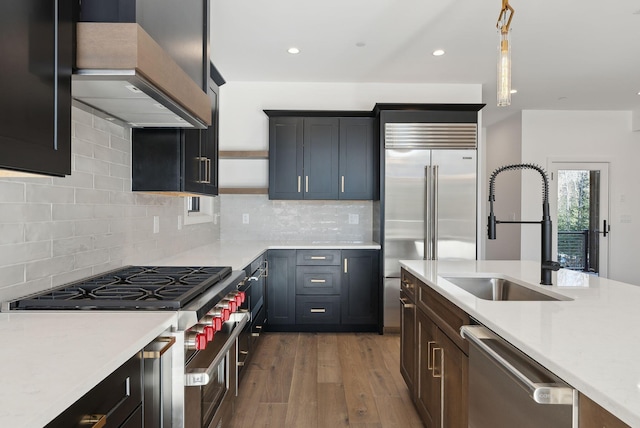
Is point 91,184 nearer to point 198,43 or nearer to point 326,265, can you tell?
point 198,43

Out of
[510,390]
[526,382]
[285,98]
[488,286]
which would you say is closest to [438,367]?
[488,286]

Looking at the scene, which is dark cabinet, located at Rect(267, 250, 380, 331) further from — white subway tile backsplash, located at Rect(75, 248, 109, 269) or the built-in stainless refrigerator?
white subway tile backsplash, located at Rect(75, 248, 109, 269)

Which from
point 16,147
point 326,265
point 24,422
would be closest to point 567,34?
point 326,265

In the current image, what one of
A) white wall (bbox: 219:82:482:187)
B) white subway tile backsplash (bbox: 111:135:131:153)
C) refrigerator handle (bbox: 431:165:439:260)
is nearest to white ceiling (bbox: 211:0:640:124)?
white wall (bbox: 219:82:482:187)

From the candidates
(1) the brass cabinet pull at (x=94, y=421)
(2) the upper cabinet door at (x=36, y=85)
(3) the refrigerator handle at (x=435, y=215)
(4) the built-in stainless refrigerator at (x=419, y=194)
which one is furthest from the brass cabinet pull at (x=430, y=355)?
(3) the refrigerator handle at (x=435, y=215)

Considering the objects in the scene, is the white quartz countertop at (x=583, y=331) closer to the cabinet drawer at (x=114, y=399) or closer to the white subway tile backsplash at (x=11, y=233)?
the cabinet drawer at (x=114, y=399)

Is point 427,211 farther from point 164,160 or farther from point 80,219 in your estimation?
point 80,219

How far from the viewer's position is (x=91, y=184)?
2059mm

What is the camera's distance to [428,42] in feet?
11.6

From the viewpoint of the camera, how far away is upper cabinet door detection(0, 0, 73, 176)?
2.99ft

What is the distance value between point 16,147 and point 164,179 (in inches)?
59.8

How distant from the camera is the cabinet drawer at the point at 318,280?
408 centimetres

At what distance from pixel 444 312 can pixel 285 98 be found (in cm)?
350

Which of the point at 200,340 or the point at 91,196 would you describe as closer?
the point at 200,340
